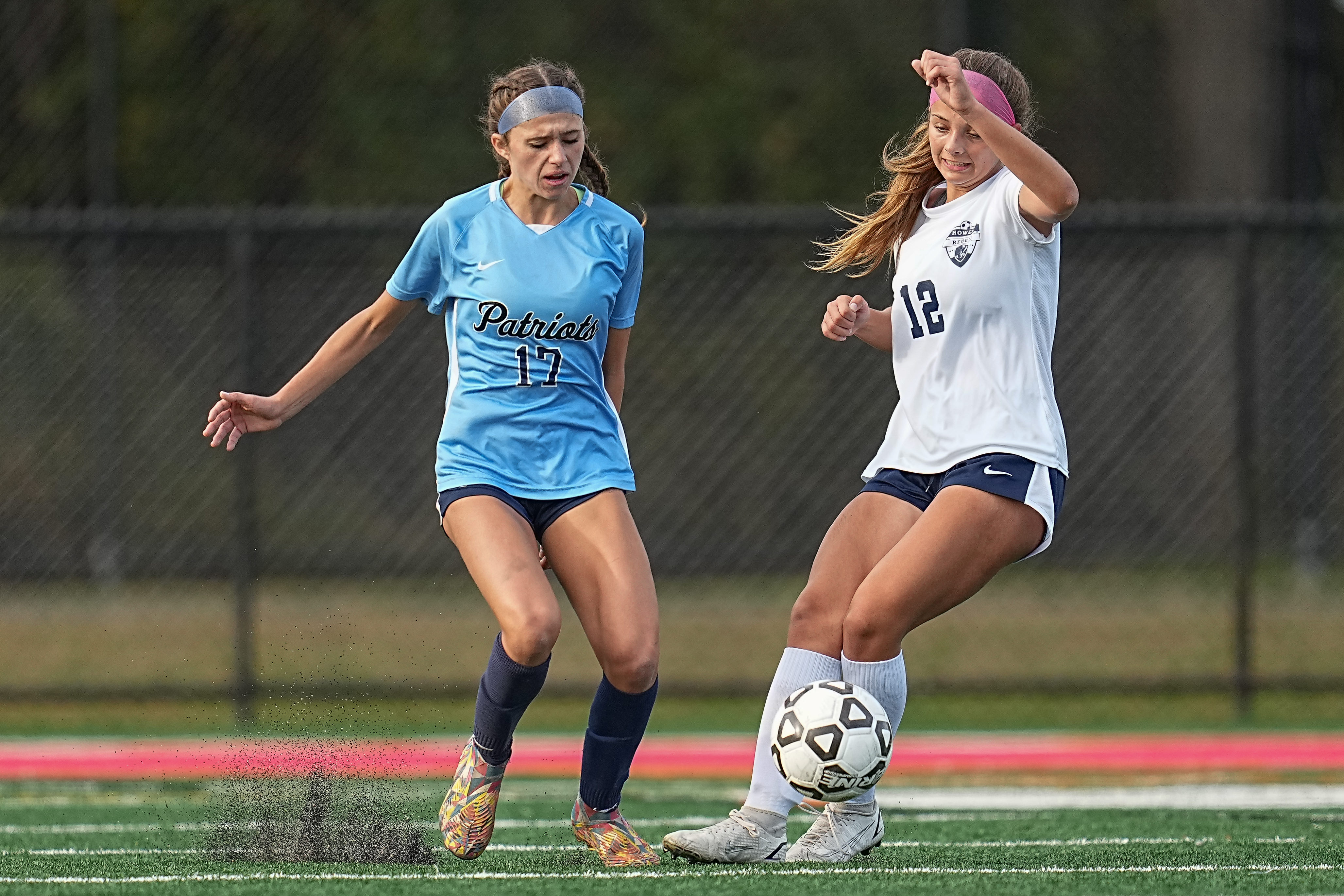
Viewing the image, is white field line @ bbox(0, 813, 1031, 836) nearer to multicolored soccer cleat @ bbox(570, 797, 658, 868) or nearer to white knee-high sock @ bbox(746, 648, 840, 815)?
multicolored soccer cleat @ bbox(570, 797, 658, 868)

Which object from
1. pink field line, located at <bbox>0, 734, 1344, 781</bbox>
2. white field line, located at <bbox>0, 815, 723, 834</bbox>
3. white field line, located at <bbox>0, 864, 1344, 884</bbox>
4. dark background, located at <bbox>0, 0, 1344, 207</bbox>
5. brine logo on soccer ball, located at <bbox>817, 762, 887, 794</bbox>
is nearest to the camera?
white field line, located at <bbox>0, 864, 1344, 884</bbox>

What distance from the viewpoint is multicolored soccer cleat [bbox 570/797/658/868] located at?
4.69m

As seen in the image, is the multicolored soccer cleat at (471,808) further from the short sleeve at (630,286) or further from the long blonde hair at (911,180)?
the long blonde hair at (911,180)

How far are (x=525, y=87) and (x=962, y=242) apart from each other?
1240 millimetres

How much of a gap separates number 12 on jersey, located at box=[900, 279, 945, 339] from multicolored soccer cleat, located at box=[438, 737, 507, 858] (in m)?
1.55

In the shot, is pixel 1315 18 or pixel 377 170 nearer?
pixel 1315 18

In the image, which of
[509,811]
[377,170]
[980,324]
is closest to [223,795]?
[509,811]

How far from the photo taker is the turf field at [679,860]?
425 centimetres

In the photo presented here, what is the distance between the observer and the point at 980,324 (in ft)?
15.3

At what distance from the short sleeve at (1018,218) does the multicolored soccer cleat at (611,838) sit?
1832mm

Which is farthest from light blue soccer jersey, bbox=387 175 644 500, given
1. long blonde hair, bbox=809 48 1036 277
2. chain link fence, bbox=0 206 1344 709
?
chain link fence, bbox=0 206 1344 709

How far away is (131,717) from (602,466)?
5.03 m

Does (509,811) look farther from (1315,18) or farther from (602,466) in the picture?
(1315,18)

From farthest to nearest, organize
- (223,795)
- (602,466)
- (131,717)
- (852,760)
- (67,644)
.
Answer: (67,644)
(131,717)
(223,795)
(602,466)
(852,760)
